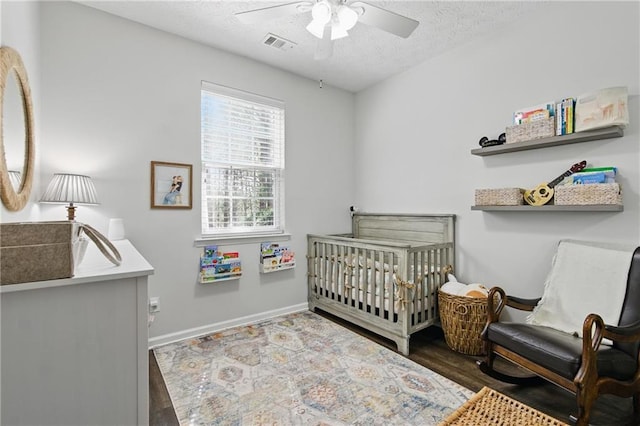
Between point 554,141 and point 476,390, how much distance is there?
1.79 metres

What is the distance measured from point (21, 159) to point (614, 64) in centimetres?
357

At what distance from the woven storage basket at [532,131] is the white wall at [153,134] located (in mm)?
2052

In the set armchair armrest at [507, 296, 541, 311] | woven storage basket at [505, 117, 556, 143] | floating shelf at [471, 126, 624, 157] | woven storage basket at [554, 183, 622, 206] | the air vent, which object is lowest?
armchair armrest at [507, 296, 541, 311]

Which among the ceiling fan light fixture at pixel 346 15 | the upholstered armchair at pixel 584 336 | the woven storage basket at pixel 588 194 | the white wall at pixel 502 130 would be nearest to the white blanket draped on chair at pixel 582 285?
the upholstered armchair at pixel 584 336

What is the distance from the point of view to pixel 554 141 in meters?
2.12

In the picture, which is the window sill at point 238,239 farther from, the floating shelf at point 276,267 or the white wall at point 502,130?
the white wall at point 502,130

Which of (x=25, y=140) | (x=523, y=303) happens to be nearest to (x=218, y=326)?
(x=25, y=140)

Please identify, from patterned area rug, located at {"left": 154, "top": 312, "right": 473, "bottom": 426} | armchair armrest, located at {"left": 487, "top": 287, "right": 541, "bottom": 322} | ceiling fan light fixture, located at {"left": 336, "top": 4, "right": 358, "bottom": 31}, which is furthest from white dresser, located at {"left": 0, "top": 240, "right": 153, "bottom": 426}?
armchair armrest, located at {"left": 487, "top": 287, "right": 541, "bottom": 322}

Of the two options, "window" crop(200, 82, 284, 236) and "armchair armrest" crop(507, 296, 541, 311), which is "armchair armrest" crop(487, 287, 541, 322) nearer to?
"armchair armrest" crop(507, 296, 541, 311)

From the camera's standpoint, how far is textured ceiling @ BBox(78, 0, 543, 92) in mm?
2262

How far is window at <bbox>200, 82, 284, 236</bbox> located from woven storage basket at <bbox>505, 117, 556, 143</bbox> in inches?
85.2

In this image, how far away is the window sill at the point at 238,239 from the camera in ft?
9.16

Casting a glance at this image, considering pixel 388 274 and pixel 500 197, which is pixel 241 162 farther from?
pixel 500 197

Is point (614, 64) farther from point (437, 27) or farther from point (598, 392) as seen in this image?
point (598, 392)
